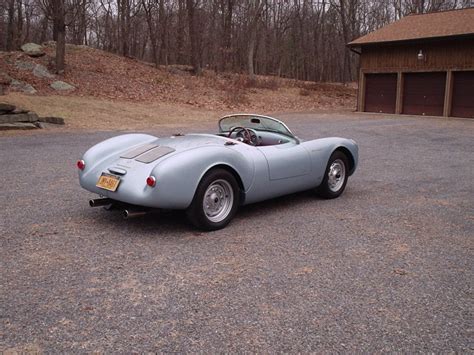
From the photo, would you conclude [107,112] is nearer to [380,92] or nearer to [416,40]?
[380,92]

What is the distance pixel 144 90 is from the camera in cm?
2700

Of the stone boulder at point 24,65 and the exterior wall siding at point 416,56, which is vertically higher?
the exterior wall siding at point 416,56

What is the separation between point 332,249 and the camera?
4457mm

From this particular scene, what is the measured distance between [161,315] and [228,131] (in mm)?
3546

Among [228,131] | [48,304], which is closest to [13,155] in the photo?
[228,131]

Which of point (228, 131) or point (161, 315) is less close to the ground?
point (228, 131)

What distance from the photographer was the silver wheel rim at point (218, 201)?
495cm

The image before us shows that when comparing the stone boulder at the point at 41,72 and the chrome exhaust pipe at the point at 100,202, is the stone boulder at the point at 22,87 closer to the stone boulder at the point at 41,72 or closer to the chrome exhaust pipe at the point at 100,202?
the stone boulder at the point at 41,72

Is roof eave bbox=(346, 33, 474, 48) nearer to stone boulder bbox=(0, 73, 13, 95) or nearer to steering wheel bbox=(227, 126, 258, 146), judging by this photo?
stone boulder bbox=(0, 73, 13, 95)

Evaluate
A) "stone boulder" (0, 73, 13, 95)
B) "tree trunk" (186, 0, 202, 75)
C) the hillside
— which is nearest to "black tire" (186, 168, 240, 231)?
the hillside

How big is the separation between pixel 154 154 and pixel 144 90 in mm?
22844

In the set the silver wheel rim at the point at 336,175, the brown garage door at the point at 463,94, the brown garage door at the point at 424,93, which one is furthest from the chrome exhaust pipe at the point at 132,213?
the brown garage door at the point at 424,93

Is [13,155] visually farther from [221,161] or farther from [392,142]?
[392,142]

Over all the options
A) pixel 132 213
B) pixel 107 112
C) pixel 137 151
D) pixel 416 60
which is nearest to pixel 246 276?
pixel 132 213
